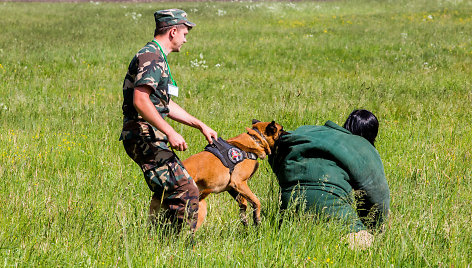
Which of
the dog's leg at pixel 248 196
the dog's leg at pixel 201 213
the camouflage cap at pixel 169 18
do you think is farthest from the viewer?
the dog's leg at pixel 248 196

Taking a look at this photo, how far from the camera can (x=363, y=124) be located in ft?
12.8

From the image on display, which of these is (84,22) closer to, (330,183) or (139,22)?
(139,22)

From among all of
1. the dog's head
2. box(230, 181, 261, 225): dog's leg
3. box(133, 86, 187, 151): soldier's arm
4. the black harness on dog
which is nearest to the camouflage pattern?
box(133, 86, 187, 151): soldier's arm

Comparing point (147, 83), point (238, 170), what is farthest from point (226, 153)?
point (147, 83)

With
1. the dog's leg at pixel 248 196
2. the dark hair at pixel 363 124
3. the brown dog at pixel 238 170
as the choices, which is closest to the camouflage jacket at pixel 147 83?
the brown dog at pixel 238 170

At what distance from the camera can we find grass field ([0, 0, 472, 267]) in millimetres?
3172

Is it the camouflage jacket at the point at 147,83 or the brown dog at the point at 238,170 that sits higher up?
the camouflage jacket at the point at 147,83

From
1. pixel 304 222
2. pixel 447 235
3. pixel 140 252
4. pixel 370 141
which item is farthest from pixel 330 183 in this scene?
pixel 140 252

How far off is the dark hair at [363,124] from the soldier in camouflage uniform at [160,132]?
4.87 ft

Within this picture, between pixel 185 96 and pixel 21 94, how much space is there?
3.23m

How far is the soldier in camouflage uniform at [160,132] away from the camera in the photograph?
3.29m

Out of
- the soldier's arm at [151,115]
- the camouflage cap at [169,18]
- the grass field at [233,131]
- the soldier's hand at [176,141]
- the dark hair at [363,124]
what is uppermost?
the camouflage cap at [169,18]

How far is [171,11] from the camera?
3.42 m

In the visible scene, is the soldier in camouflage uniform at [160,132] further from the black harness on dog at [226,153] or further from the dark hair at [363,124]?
the dark hair at [363,124]
